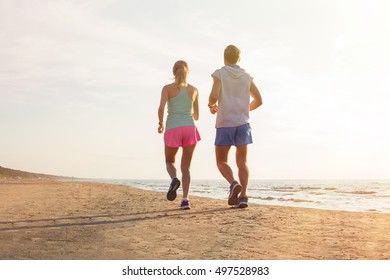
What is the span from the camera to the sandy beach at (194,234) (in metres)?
4.39

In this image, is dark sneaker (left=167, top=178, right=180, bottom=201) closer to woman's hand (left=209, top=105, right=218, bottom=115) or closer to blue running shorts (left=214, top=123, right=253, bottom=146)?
blue running shorts (left=214, top=123, right=253, bottom=146)

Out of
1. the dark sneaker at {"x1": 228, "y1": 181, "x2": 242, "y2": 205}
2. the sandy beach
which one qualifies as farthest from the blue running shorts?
the sandy beach

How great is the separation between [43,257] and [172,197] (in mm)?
3583

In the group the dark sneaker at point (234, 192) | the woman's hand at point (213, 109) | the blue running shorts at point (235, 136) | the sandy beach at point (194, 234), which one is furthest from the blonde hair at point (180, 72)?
the sandy beach at point (194, 234)

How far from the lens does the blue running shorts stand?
7621 millimetres

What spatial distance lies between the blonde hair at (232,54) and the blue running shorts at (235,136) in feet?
3.79

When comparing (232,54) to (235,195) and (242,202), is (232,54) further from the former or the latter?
(242,202)

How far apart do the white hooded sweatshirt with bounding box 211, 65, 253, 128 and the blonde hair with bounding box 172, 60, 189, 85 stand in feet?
1.64

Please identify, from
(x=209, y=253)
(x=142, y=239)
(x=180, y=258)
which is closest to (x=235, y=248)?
(x=209, y=253)

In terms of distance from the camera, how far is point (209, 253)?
4371 millimetres

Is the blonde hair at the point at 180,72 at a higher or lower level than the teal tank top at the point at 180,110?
higher

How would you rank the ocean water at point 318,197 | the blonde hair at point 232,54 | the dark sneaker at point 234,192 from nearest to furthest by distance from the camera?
1. the dark sneaker at point 234,192
2. the blonde hair at point 232,54
3. the ocean water at point 318,197

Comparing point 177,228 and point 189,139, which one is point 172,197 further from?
point 177,228

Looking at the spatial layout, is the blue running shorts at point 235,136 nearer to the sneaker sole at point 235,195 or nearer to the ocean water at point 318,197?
the sneaker sole at point 235,195
